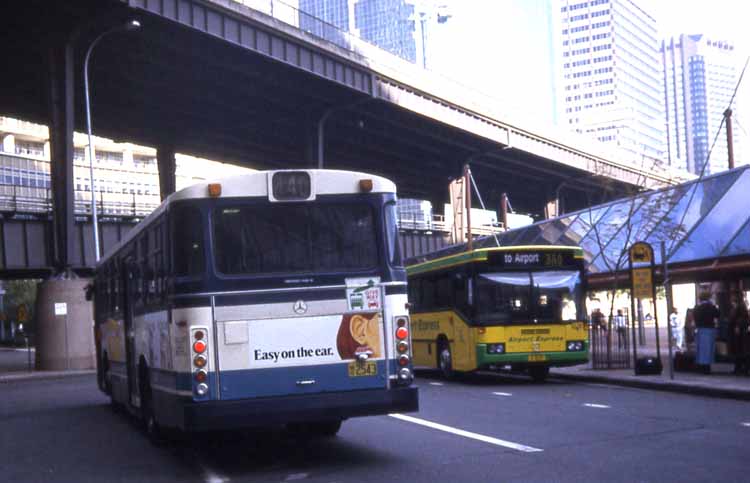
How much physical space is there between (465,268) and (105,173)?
10831 centimetres

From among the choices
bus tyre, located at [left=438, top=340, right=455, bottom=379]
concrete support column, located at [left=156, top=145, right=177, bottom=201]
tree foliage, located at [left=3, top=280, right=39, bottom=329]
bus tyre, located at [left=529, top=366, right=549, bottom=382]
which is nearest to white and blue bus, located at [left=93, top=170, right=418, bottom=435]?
bus tyre, located at [left=529, top=366, right=549, bottom=382]

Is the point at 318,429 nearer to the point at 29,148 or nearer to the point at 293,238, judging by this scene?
the point at 293,238

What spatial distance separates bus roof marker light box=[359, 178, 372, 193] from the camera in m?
11.4

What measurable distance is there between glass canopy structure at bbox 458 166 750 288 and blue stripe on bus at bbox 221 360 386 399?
13657 millimetres

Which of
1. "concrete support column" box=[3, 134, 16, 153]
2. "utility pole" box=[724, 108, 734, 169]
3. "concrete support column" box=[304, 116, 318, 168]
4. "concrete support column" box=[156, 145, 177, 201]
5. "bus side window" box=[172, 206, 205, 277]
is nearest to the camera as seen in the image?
"bus side window" box=[172, 206, 205, 277]

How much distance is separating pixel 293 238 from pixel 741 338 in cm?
1299

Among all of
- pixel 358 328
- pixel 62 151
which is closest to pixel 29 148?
pixel 62 151

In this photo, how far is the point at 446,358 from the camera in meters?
24.6

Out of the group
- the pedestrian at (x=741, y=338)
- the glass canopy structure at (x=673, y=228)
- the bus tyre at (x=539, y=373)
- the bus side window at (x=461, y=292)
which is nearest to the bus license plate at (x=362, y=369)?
the bus side window at (x=461, y=292)

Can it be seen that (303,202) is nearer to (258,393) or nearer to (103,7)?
(258,393)

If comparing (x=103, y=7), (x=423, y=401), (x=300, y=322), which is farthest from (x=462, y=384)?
(x=103, y=7)

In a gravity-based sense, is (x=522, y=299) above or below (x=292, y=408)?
above

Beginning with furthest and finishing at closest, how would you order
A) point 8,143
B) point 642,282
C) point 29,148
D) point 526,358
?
point 29,148
point 8,143
point 526,358
point 642,282

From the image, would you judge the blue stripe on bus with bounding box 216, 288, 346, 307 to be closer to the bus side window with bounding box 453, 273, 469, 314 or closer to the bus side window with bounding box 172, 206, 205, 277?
the bus side window with bounding box 172, 206, 205, 277
